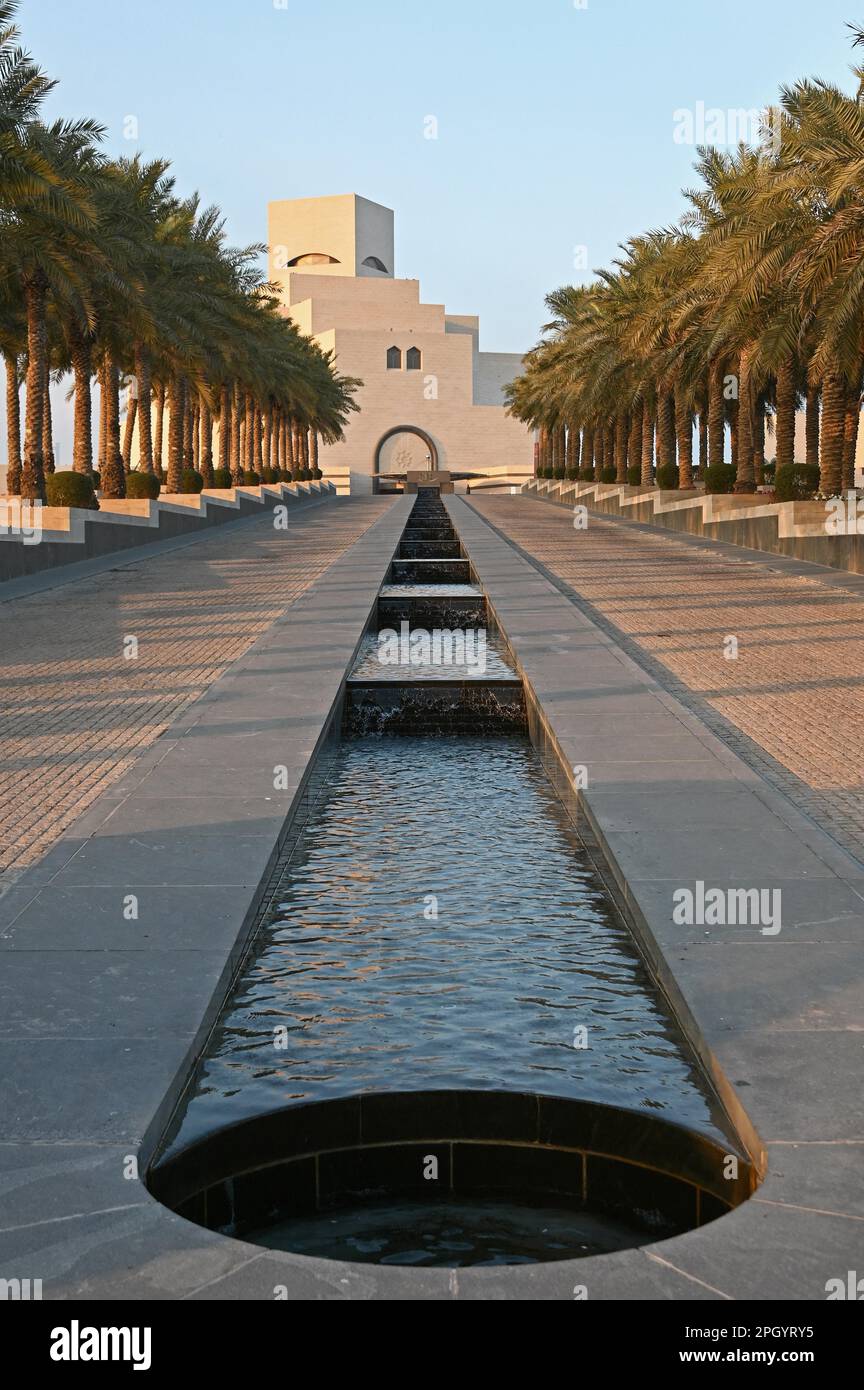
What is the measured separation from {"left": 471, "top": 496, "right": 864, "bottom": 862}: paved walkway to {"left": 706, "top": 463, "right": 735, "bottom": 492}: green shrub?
202 inches

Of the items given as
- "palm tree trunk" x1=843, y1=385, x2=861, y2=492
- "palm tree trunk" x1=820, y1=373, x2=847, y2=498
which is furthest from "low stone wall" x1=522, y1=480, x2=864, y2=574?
"palm tree trunk" x1=843, y1=385, x2=861, y2=492

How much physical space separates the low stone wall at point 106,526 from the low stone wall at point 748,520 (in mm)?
11356

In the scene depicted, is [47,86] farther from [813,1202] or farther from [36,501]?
[813,1202]

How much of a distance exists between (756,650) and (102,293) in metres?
18.6

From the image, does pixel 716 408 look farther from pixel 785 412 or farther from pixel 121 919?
pixel 121 919

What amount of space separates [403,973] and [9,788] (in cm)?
335

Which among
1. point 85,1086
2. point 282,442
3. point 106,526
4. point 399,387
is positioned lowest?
point 85,1086

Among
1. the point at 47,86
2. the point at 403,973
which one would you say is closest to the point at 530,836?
the point at 403,973

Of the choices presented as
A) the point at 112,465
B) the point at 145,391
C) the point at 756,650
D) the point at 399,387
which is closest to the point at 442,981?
the point at 756,650

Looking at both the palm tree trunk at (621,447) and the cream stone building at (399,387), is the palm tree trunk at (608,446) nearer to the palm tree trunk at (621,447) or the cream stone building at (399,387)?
the palm tree trunk at (621,447)

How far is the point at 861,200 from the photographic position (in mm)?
19500

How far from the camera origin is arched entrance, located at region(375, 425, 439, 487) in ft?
355

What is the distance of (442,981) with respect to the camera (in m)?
5.18
